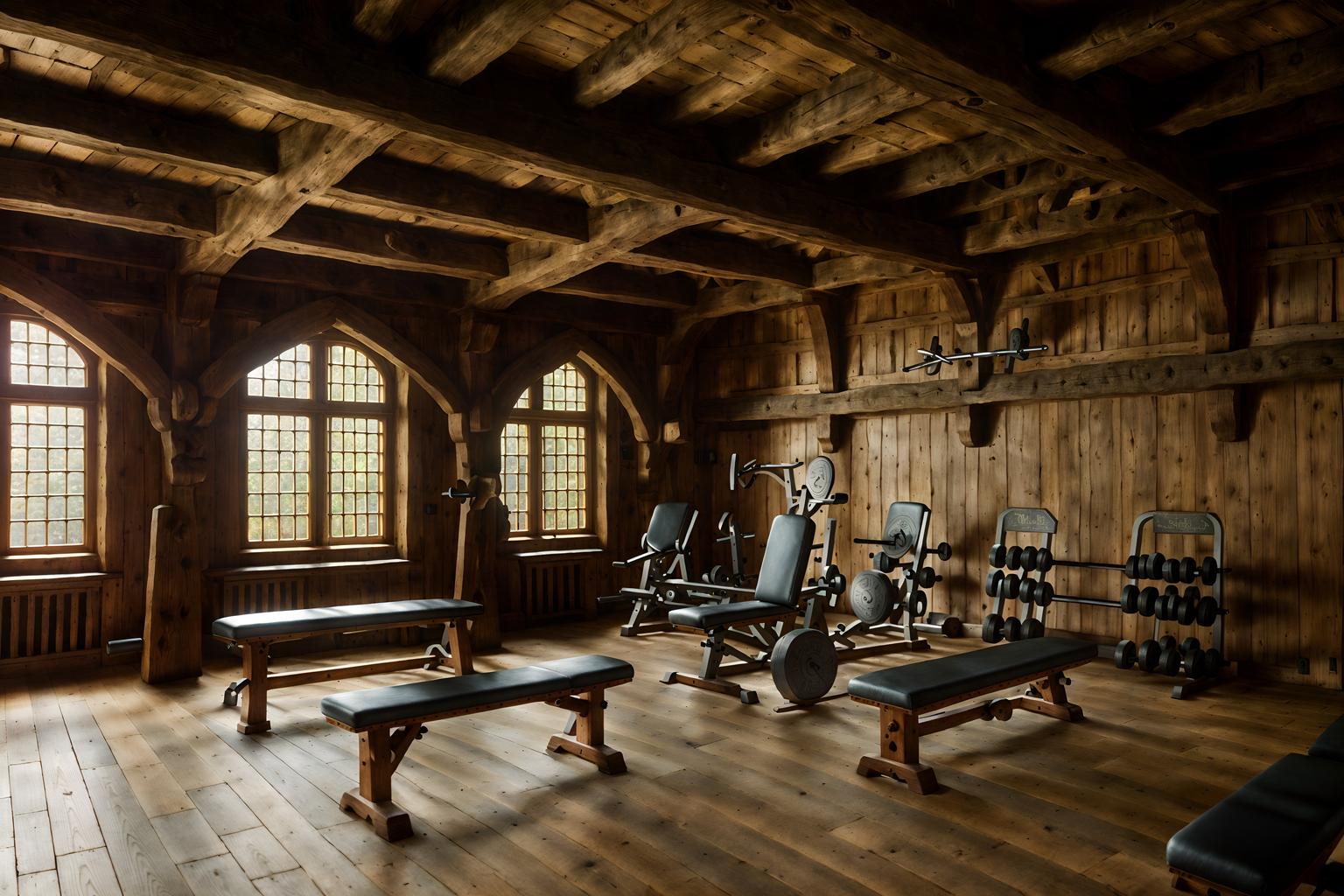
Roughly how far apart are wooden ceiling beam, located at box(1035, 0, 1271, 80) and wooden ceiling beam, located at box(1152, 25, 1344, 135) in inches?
16.9

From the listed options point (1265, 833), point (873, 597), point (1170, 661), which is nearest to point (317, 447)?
point (873, 597)

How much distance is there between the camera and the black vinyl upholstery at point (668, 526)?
7805 millimetres

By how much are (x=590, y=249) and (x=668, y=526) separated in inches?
117

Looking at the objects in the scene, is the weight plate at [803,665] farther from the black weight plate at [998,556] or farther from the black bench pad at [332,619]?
the black bench pad at [332,619]

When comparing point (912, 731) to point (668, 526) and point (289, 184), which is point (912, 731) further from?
point (668, 526)

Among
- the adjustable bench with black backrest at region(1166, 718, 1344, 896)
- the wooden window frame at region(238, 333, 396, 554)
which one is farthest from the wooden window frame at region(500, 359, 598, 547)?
the adjustable bench with black backrest at region(1166, 718, 1344, 896)

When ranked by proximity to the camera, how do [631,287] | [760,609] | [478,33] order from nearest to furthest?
[478,33] < [760,609] < [631,287]

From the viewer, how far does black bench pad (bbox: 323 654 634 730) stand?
3.50 m

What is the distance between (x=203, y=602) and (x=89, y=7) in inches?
183

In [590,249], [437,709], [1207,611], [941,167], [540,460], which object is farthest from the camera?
[540,460]

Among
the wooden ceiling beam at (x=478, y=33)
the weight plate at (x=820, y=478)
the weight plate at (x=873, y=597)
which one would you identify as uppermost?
the wooden ceiling beam at (x=478, y=33)

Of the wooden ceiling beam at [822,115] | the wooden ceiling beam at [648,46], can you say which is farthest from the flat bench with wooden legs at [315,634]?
the wooden ceiling beam at [822,115]

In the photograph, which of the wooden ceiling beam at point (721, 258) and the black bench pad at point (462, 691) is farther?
the wooden ceiling beam at point (721, 258)

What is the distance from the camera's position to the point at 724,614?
5.40 metres
